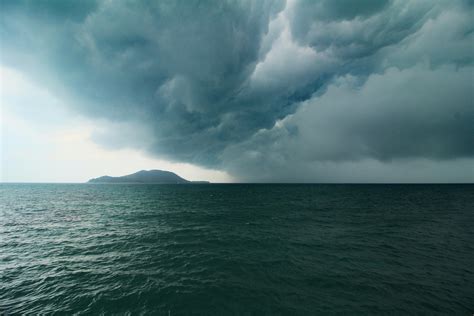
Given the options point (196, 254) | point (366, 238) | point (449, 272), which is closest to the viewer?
point (449, 272)

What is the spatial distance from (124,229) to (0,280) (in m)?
16.6

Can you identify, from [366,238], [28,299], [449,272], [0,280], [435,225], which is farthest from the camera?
[435,225]

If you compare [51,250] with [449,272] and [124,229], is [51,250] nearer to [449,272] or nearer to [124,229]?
[124,229]

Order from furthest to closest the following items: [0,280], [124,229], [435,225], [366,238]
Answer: [435,225] < [124,229] < [366,238] < [0,280]

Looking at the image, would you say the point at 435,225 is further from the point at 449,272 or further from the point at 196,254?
the point at 196,254

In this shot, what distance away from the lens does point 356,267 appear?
18688mm

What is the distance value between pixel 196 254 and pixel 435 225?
4667cm

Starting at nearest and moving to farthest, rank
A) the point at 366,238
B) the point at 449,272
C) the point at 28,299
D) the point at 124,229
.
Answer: the point at 28,299 → the point at 449,272 → the point at 366,238 → the point at 124,229

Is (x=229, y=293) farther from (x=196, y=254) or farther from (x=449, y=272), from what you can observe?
(x=449, y=272)

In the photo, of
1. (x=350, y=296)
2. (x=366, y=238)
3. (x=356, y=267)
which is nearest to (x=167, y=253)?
(x=350, y=296)

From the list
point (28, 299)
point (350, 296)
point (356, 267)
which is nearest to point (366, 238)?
point (356, 267)

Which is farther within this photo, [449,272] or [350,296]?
[449,272]

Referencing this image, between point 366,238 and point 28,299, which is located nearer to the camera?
point 28,299

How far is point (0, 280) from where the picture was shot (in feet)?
53.1
